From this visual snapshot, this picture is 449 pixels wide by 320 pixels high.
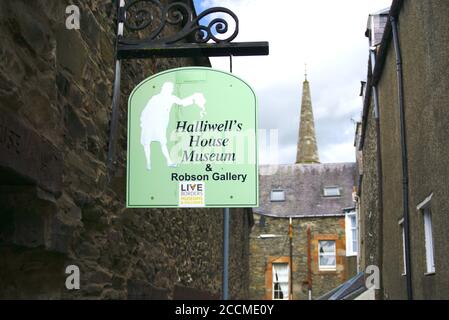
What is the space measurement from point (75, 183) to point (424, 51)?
5507 mm

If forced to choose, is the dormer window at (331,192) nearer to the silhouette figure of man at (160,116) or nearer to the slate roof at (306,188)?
the slate roof at (306,188)

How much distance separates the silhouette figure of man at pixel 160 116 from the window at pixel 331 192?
1134 inches

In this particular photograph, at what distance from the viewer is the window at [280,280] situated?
98.2 ft

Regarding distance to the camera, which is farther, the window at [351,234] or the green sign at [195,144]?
the window at [351,234]

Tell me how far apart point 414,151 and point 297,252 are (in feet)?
71.6

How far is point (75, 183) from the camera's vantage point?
12.8 feet

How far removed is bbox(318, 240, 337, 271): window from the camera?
97.6 ft

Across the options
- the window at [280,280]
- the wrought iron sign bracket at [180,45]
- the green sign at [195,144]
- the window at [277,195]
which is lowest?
the window at [280,280]

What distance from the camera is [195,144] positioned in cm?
413

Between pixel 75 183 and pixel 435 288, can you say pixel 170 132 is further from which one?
pixel 435 288

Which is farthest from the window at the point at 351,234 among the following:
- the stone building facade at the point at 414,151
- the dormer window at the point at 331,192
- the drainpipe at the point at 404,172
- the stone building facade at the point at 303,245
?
the drainpipe at the point at 404,172

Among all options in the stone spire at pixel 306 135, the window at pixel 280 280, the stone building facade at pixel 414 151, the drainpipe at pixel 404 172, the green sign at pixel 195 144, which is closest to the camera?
the green sign at pixel 195 144

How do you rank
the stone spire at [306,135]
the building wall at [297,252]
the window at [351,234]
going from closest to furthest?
the window at [351,234] → the building wall at [297,252] → the stone spire at [306,135]

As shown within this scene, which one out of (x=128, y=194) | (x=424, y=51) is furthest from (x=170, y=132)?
(x=424, y=51)
